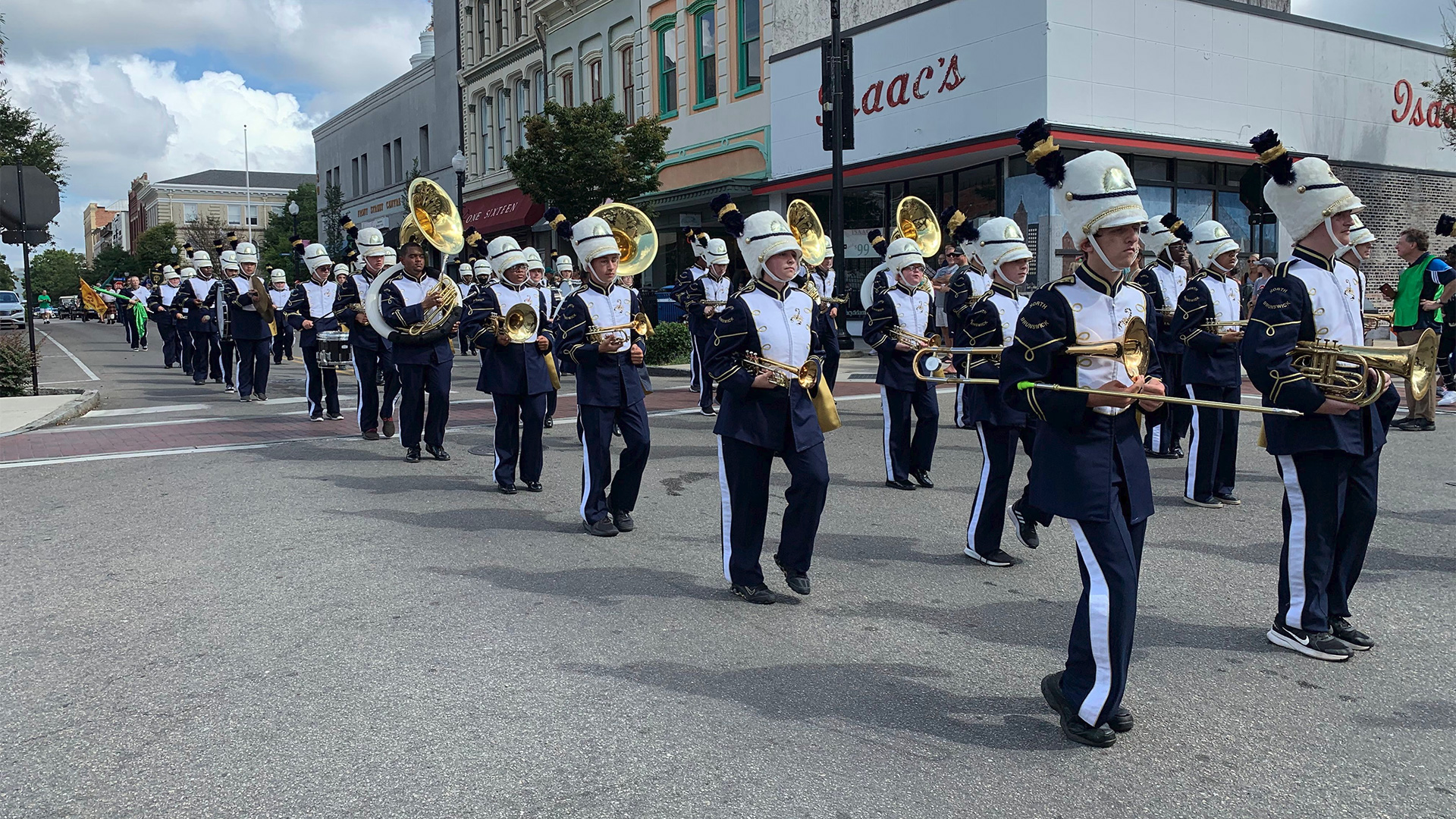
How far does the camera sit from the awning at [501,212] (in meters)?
37.1

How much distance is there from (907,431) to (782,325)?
3.49 m

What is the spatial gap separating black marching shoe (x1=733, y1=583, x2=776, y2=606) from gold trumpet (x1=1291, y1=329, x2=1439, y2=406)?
2665 mm

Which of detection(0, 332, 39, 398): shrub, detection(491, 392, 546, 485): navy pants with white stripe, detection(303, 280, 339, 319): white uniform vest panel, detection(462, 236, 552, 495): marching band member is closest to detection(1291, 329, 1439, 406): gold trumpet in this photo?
detection(462, 236, 552, 495): marching band member

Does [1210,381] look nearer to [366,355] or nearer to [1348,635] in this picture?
[1348,635]

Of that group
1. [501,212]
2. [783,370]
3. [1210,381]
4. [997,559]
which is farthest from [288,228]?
[783,370]

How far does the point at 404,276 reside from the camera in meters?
10.4

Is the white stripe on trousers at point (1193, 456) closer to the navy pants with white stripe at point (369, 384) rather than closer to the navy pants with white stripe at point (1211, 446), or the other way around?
the navy pants with white stripe at point (1211, 446)

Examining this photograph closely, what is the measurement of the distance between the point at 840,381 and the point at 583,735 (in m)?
14.6

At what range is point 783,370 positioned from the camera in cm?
571

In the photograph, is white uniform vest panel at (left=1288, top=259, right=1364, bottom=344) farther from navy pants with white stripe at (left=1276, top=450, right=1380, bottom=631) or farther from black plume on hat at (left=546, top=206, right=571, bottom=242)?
black plume on hat at (left=546, top=206, right=571, bottom=242)

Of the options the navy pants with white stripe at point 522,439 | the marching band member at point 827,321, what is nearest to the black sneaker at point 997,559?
the marching band member at point 827,321

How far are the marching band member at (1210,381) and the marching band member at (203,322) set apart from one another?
15661mm

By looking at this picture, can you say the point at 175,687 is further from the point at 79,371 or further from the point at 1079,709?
the point at 79,371

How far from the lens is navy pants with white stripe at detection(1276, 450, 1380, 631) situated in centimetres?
479
